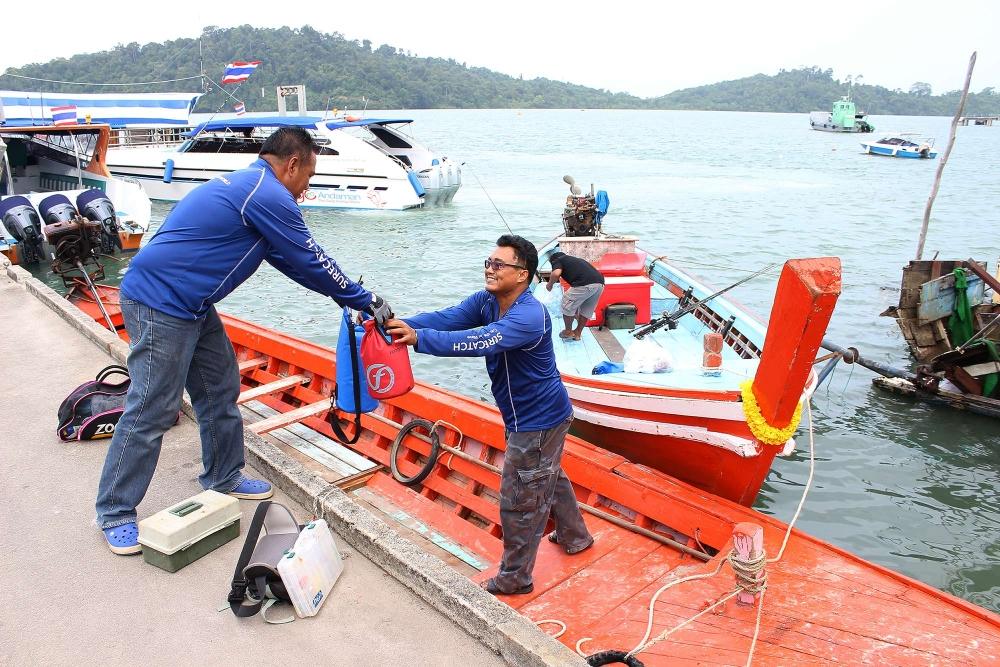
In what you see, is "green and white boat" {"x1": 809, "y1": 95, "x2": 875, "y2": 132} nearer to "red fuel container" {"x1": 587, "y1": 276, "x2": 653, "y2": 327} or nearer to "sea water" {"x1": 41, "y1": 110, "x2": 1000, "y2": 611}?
"sea water" {"x1": 41, "y1": 110, "x2": 1000, "y2": 611}

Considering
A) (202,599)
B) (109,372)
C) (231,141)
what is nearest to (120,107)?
(231,141)

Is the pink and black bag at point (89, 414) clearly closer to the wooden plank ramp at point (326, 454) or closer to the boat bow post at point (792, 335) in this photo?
the wooden plank ramp at point (326, 454)

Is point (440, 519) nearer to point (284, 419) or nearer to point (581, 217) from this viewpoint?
point (284, 419)

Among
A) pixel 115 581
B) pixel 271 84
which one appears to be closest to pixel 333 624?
pixel 115 581

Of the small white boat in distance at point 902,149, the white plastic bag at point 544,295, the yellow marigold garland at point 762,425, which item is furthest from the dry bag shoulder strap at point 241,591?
the small white boat in distance at point 902,149

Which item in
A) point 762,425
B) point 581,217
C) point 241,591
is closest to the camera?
point 241,591

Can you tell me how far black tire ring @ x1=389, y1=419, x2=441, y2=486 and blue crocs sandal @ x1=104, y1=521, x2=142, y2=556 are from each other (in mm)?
2061

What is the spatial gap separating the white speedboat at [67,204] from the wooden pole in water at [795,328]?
41.0 ft

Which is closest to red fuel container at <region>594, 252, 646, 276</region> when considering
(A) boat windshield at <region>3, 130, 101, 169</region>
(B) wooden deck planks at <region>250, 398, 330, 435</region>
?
(B) wooden deck planks at <region>250, 398, 330, 435</region>

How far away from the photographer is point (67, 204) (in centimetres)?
1462

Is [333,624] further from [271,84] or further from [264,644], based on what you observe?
[271,84]

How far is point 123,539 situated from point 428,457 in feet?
7.79

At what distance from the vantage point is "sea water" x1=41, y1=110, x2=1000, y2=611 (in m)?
6.71

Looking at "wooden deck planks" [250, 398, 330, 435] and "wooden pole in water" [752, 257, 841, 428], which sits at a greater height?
"wooden pole in water" [752, 257, 841, 428]
